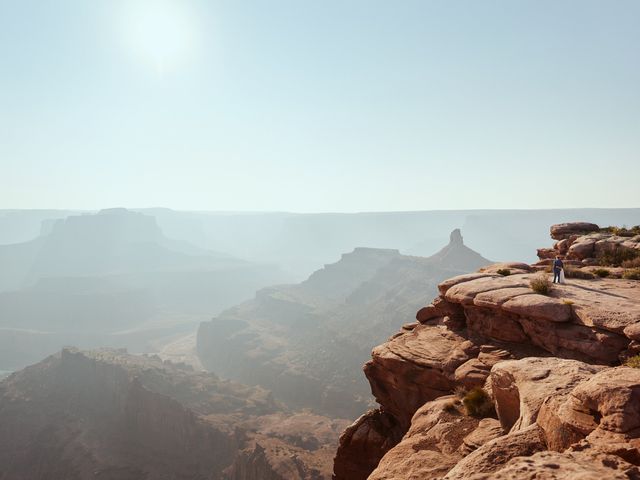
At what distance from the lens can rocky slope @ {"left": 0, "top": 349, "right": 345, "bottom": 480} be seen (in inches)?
2259

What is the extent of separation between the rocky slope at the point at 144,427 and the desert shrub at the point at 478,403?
4007 centimetres

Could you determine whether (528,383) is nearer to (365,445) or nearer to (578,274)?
(365,445)

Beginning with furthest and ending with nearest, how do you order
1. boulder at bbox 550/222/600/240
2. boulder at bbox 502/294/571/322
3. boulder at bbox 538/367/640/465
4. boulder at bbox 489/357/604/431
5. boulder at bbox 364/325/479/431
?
boulder at bbox 550/222/600/240, boulder at bbox 364/325/479/431, boulder at bbox 502/294/571/322, boulder at bbox 489/357/604/431, boulder at bbox 538/367/640/465

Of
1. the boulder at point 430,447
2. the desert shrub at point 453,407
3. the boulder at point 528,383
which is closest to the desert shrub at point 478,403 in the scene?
the boulder at point 430,447

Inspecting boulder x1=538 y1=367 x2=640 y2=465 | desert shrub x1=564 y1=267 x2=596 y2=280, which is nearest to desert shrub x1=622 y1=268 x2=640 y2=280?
desert shrub x1=564 y1=267 x2=596 y2=280

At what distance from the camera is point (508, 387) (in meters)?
11.5

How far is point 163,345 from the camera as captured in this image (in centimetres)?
17275

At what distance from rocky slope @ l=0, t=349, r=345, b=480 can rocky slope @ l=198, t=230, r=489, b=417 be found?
1426 cm

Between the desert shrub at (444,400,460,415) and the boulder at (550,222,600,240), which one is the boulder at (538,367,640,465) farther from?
the boulder at (550,222,600,240)

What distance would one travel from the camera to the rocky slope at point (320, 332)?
99438 millimetres

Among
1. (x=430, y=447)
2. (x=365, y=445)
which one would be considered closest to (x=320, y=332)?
(x=365, y=445)

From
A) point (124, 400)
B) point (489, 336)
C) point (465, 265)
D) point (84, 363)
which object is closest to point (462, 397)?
point (489, 336)

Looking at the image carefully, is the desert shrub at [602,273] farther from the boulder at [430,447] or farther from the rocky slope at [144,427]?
the rocky slope at [144,427]

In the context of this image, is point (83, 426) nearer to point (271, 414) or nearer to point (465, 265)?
point (271, 414)
